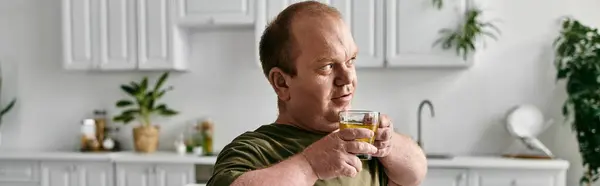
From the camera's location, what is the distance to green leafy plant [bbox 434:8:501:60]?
3.35 meters

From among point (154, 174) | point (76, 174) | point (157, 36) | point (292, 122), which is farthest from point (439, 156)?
point (292, 122)

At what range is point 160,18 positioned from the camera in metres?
3.76

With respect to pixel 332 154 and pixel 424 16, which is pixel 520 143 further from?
pixel 332 154

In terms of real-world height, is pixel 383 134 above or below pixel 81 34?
below

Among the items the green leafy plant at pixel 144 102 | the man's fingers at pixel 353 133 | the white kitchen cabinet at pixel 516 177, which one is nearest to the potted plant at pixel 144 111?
the green leafy plant at pixel 144 102

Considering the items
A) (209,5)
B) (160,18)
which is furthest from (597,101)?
(160,18)

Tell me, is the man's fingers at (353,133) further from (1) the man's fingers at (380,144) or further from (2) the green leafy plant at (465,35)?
(2) the green leafy plant at (465,35)

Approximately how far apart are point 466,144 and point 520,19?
35.6 inches

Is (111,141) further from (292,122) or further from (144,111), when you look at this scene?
(292,122)

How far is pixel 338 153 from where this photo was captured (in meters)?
0.92

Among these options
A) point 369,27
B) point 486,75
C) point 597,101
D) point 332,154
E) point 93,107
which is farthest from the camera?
point 93,107

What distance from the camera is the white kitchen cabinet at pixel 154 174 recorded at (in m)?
3.65

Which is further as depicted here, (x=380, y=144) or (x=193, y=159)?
(x=193, y=159)

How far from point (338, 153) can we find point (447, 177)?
2.57 metres
